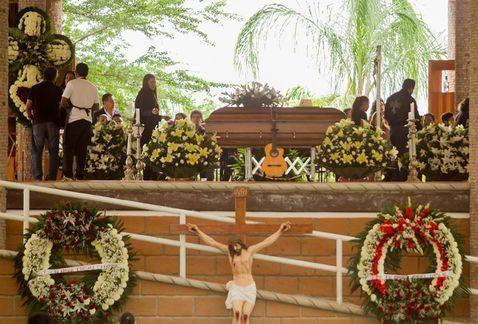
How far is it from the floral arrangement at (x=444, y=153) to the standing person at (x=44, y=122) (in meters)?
4.03

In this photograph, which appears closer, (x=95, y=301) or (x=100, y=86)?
(x=95, y=301)

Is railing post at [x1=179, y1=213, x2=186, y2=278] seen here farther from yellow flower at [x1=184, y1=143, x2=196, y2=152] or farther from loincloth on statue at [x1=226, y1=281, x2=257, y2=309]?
yellow flower at [x1=184, y1=143, x2=196, y2=152]

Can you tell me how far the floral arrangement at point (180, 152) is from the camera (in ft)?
39.7

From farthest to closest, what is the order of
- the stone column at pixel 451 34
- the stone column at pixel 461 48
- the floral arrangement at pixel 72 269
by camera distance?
1. the stone column at pixel 451 34
2. the stone column at pixel 461 48
3. the floral arrangement at pixel 72 269

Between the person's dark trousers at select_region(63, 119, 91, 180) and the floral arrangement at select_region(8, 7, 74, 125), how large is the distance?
1.56 metres

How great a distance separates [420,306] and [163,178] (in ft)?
12.6

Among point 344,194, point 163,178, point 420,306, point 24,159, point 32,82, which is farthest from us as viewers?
point 24,159

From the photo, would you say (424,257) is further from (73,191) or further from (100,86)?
(100,86)

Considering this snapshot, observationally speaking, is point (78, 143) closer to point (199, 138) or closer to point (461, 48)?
point (199, 138)

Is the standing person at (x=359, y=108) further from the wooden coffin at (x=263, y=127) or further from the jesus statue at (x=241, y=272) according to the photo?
the jesus statue at (x=241, y=272)

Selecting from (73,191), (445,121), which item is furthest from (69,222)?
(445,121)

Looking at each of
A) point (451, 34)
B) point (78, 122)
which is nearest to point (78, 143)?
point (78, 122)

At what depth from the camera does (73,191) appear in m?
11.5

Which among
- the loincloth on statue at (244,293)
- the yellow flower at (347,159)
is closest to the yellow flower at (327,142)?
the yellow flower at (347,159)
